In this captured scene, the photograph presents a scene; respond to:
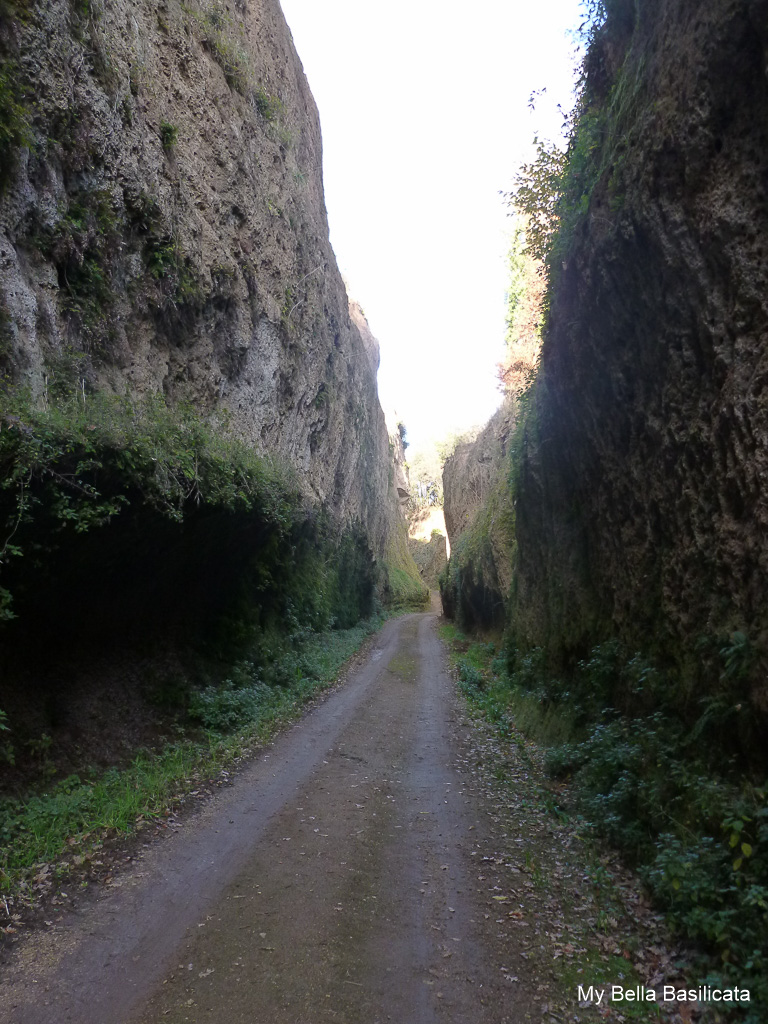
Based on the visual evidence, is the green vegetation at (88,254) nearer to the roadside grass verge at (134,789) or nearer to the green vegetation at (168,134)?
the green vegetation at (168,134)

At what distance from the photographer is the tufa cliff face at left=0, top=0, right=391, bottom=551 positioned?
32.9ft

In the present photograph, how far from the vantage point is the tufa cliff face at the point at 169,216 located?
1004 centimetres

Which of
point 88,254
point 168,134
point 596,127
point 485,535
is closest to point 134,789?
point 88,254

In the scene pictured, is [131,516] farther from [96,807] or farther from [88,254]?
[88,254]

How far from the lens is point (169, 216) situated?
559 inches

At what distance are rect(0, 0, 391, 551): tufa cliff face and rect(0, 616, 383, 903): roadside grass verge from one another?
18.9 feet

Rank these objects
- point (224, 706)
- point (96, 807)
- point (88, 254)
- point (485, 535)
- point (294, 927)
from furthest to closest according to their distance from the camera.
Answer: point (485, 535)
point (224, 706)
point (88, 254)
point (96, 807)
point (294, 927)

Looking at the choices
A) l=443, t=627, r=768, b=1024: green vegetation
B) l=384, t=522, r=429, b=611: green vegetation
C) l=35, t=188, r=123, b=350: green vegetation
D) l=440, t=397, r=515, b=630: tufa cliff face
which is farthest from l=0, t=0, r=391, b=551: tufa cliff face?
l=384, t=522, r=429, b=611: green vegetation

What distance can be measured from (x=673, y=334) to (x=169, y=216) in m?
12.1

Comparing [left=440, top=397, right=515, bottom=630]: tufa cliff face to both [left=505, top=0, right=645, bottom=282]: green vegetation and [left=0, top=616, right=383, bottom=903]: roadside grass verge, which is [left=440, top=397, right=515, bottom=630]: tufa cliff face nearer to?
[left=505, top=0, right=645, bottom=282]: green vegetation

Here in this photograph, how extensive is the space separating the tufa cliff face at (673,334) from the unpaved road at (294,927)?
10.9 feet

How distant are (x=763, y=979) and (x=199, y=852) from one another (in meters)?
5.21

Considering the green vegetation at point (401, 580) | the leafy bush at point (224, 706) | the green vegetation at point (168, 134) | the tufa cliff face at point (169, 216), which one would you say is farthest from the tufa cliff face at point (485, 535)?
the green vegetation at point (168, 134)

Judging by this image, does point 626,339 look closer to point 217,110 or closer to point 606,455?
point 606,455
